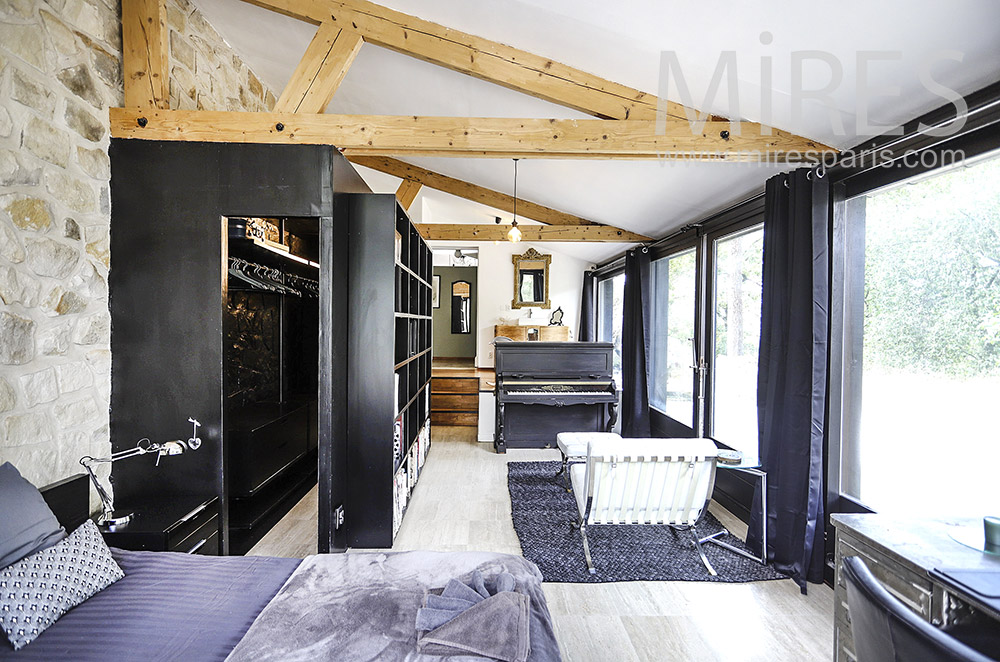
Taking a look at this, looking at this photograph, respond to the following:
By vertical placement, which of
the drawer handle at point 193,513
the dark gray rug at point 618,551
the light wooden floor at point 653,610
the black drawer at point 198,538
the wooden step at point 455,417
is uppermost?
A: the drawer handle at point 193,513

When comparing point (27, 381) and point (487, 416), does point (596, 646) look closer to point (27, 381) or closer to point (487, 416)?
point (27, 381)

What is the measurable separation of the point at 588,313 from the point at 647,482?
4.67 meters

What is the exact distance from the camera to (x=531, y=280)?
740 centimetres

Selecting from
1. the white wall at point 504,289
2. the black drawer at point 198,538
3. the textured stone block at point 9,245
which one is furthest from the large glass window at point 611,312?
the textured stone block at point 9,245

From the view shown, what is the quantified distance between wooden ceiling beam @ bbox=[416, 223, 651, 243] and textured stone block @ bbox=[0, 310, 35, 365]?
345 cm

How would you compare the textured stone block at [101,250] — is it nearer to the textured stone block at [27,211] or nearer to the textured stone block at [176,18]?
the textured stone block at [27,211]

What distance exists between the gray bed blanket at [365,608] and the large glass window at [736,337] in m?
2.45

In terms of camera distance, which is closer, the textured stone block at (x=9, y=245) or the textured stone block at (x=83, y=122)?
the textured stone block at (x=9, y=245)

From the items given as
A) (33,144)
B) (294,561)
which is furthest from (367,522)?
(33,144)

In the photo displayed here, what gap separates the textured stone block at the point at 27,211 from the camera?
1.94m

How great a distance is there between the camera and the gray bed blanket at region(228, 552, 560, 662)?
127 cm

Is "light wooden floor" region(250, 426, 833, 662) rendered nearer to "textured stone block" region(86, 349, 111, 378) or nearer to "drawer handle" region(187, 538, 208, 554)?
"drawer handle" region(187, 538, 208, 554)

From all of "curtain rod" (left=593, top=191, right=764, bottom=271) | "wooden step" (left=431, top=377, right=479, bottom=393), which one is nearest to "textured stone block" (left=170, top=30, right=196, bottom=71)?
"curtain rod" (left=593, top=191, right=764, bottom=271)

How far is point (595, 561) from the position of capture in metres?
2.83
